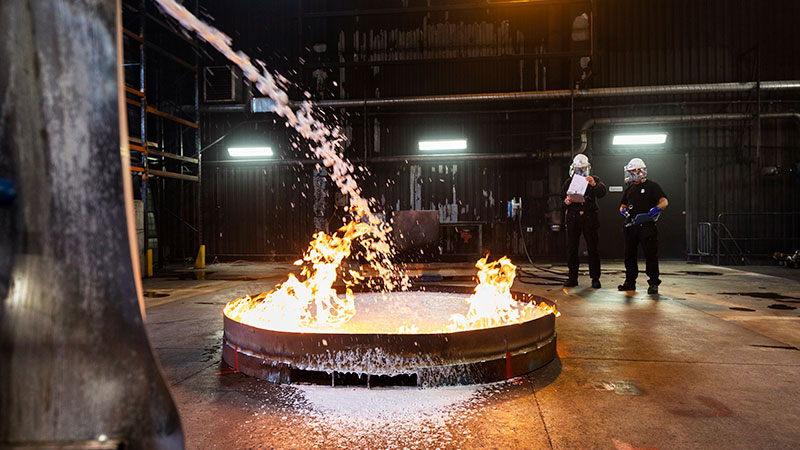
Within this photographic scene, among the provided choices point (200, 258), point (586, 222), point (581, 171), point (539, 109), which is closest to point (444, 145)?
point (539, 109)

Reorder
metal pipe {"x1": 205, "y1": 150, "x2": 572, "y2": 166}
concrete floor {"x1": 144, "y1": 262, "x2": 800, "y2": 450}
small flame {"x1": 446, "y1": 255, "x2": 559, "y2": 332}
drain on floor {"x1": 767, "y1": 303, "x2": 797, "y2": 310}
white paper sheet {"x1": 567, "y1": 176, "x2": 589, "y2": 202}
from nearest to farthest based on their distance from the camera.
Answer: concrete floor {"x1": 144, "y1": 262, "x2": 800, "y2": 450} → small flame {"x1": 446, "y1": 255, "x2": 559, "y2": 332} → drain on floor {"x1": 767, "y1": 303, "x2": 797, "y2": 310} → white paper sheet {"x1": 567, "y1": 176, "x2": 589, "y2": 202} → metal pipe {"x1": 205, "y1": 150, "x2": 572, "y2": 166}

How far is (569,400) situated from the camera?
8.19 ft

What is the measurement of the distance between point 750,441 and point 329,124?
11987mm

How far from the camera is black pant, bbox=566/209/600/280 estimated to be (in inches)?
272

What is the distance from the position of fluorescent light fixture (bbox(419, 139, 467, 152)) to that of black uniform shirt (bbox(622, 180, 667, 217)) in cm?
613

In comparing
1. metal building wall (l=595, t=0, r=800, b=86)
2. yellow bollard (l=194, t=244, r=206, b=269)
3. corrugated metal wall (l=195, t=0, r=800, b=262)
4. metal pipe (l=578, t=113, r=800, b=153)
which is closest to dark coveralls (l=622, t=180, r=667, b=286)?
corrugated metal wall (l=195, t=0, r=800, b=262)

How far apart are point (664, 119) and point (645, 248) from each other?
6950mm

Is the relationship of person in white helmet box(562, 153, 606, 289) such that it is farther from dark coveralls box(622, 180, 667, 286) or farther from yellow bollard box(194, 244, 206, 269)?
yellow bollard box(194, 244, 206, 269)

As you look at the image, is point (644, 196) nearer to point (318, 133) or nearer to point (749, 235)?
point (749, 235)

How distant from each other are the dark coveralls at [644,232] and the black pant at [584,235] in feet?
1.50

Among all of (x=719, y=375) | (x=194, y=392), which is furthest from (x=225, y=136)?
(x=719, y=375)

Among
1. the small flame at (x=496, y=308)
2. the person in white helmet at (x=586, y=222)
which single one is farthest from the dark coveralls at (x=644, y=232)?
A: the small flame at (x=496, y=308)

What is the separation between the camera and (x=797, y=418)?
224cm

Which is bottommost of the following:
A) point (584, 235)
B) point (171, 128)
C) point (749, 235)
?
point (749, 235)
